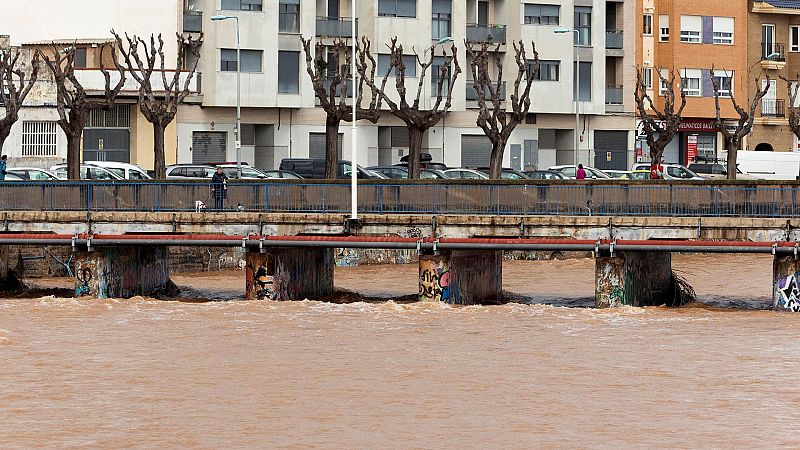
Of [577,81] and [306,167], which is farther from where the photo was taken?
[577,81]

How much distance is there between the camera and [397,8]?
7806 centimetres

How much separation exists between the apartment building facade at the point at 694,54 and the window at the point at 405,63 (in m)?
14.1

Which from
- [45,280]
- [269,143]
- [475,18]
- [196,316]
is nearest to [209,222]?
[196,316]

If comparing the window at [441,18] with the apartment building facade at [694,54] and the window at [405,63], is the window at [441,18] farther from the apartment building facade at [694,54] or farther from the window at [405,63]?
the apartment building facade at [694,54]

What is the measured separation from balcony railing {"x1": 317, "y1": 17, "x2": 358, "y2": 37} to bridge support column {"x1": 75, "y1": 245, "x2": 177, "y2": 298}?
30422mm

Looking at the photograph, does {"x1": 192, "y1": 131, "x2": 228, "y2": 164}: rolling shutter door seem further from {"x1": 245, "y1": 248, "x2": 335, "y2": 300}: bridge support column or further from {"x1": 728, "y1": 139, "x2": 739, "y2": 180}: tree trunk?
{"x1": 245, "y1": 248, "x2": 335, "y2": 300}: bridge support column

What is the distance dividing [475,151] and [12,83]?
27.1m

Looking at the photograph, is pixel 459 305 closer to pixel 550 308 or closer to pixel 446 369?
pixel 550 308

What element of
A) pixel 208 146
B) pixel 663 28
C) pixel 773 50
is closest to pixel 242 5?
pixel 208 146

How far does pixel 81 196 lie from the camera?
45406mm

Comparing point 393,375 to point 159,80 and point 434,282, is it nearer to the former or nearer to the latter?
point 434,282

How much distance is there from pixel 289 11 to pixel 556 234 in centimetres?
3741

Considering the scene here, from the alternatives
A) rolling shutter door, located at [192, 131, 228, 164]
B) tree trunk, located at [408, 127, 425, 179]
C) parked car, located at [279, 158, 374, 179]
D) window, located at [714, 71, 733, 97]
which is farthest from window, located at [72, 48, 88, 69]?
window, located at [714, 71, 733, 97]

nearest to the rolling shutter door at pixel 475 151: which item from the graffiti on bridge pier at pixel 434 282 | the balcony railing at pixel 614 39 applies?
the balcony railing at pixel 614 39
